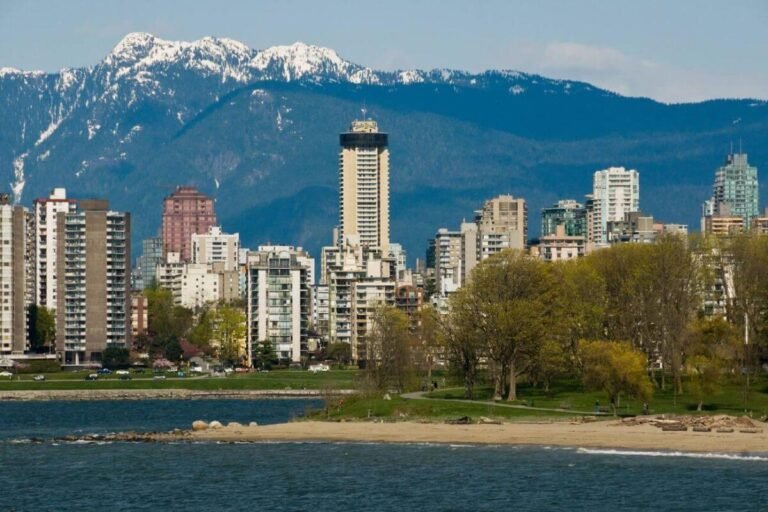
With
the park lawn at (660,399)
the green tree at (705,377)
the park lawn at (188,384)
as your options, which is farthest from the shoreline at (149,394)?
the green tree at (705,377)

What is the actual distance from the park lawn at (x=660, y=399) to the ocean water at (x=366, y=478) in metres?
17.6

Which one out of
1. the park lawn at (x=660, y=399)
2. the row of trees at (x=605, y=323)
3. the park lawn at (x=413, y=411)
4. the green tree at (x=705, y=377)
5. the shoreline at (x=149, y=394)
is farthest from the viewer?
the shoreline at (x=149, y=394)

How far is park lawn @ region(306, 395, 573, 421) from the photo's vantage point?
118 meters

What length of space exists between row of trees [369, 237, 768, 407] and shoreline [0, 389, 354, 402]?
20.9 metres

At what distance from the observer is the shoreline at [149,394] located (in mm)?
180625

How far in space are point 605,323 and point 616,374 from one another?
101ft

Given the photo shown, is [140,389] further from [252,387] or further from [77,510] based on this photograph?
[77,510]

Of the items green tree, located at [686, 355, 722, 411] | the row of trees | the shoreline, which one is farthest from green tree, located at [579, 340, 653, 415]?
the shoreline

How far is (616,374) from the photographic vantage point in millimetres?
118062

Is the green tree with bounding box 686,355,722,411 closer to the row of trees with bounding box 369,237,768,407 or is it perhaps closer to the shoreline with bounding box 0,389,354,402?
the row of trees with bounding box 369,237,768,407

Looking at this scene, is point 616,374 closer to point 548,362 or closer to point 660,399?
point 660,399

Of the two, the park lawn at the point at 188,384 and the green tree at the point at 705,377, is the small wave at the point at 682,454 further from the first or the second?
the park lawn at the point at 188,384

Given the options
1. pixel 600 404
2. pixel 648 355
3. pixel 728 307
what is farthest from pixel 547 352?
pixel 728 307

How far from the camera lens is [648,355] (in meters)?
149
